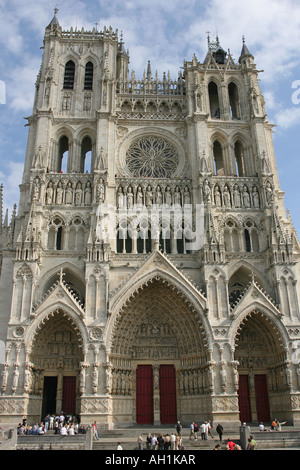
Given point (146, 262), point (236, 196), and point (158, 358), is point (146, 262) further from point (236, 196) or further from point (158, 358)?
point (236, 196)

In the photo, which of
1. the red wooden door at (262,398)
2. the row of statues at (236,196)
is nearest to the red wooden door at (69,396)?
the red wooden door at (262,398)

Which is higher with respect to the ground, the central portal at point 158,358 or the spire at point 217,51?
A: the spire at point 217,51

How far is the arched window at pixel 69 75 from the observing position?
104 feet

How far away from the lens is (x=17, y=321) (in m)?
22.4

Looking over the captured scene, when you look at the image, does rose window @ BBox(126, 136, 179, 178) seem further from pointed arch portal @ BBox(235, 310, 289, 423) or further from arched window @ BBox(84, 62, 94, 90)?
pointed arch portal @ BBox(235, 310, 289, 423)

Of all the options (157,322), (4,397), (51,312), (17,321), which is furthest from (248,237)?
(4,397)

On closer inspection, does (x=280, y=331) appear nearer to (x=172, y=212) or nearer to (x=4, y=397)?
(x=172, y=212)

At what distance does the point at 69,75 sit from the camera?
32219mm

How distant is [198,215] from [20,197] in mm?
11493

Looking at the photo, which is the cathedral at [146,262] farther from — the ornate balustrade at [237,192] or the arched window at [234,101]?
the arched window at [234,101]

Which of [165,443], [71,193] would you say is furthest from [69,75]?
[165,443]

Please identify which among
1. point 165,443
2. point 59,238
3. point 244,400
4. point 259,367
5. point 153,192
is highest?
point 153,192

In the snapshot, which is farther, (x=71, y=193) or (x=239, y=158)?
(x=239, y=158)

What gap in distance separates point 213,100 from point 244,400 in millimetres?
22710
